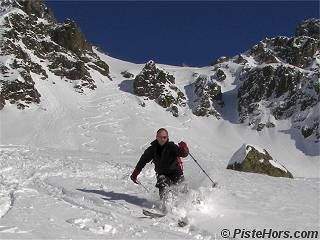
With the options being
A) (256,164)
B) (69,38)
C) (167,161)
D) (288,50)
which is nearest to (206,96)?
(288,50)

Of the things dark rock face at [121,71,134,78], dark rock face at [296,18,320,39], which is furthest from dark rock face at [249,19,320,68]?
dark rock face at [121,71,134,78]

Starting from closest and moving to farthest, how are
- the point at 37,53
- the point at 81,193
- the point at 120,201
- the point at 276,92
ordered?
the point at 120,201 < the point at 81,193 < the point at 37,53 < the point at 276,92

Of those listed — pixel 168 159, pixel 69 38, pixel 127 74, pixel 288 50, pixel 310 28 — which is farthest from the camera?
pixel 310 28

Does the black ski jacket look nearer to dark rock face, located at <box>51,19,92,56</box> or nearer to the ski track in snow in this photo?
the ski track in snow

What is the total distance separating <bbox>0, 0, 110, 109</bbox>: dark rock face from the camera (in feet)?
248

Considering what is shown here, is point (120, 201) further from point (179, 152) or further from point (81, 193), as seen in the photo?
point (179, 152)

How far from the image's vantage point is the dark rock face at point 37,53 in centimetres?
7562

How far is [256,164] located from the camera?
941 inches

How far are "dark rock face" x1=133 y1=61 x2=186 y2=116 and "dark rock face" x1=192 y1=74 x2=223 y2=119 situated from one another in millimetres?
3183

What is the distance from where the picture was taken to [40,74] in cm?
8188

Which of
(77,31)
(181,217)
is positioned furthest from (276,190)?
(77,31)

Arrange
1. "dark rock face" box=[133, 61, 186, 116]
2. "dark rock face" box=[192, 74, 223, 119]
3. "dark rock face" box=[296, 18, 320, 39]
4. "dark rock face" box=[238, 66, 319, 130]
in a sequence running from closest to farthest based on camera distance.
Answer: "dark rock face" box=[133, 61, 186, 116], "dark rock face" box=[238, 66, 319, 130], "dark rock face" box=[192, 74, 223, 119], "dark rock face" box=[296, 18, 320, 39]

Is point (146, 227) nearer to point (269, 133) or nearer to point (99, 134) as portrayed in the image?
point (99, 134)

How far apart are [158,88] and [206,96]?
34.0 ft
